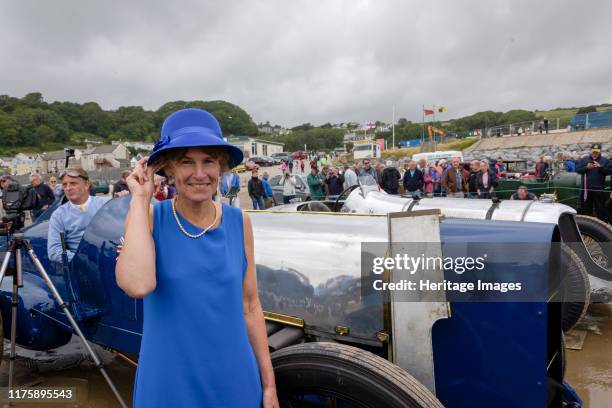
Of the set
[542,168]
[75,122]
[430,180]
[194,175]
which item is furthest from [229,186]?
[75,122]

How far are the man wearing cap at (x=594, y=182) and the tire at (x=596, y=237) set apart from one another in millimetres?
4162

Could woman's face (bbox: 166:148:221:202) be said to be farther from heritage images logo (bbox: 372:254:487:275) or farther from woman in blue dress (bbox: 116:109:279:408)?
heritage images logo (bbox: 372:254:487:275)

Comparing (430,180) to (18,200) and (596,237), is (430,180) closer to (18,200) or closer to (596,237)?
(596,237)

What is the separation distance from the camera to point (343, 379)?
160cm

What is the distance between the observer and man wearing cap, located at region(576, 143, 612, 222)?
8422 mm

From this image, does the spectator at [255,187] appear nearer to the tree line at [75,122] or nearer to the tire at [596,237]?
the tire at [596,237]

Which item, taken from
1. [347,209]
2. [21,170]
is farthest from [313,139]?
[347,209]

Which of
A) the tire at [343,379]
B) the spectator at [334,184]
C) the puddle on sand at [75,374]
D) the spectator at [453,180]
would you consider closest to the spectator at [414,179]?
the spectator at [453,180]

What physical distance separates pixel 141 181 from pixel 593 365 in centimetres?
419

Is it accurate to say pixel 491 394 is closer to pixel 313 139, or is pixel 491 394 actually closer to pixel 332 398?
pixel 332 398

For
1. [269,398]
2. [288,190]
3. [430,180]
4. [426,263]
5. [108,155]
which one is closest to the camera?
[269,398]

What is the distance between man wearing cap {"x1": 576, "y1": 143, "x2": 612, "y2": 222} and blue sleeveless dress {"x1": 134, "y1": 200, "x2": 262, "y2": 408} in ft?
30.4

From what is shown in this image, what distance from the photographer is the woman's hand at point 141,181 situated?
1227 mm

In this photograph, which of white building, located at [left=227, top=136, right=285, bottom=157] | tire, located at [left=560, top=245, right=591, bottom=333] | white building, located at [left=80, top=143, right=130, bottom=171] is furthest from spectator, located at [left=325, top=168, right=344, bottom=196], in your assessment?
white building, located at [left=227, top=136, right=285, bottom=157]
